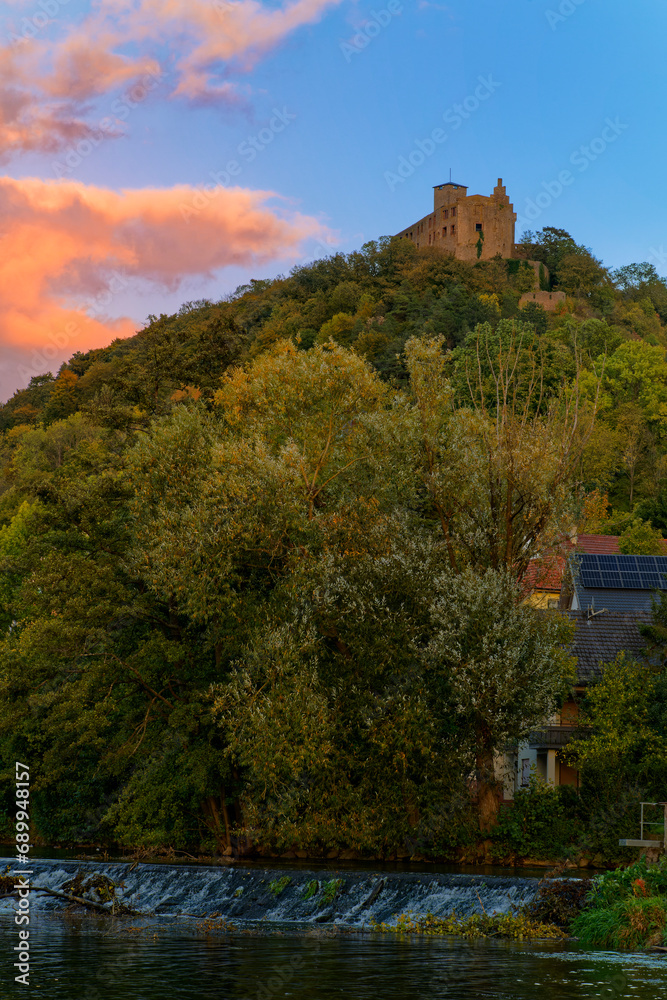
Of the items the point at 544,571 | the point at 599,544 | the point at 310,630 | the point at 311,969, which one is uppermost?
the point at 599,544

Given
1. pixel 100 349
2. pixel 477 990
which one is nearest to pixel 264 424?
pixel 477 990

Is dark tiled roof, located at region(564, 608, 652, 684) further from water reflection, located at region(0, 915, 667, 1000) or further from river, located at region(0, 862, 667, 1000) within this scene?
water reflection, located at region(0, 915, 667, 1000)

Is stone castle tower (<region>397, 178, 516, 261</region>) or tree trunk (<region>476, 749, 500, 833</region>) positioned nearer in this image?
tree trunk (<region>476, 749, 500, 833</region>)

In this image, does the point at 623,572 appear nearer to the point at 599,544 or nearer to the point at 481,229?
the point at 599,544

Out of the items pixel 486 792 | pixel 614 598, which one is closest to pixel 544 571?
pixel 486 792

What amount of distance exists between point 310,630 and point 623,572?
2390cm

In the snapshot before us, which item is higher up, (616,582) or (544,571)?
(616,582)

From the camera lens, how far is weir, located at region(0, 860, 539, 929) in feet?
81.4

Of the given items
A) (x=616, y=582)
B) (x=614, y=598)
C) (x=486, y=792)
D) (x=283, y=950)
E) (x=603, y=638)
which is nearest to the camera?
(x=283, y=950)

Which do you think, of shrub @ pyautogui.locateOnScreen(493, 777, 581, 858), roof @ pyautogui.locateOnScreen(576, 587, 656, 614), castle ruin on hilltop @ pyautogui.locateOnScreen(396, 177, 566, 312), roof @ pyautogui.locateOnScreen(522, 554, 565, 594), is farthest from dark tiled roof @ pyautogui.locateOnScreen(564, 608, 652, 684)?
castle ruin on hilltop @ pyautogui.locateOnScreen(396, 177, 566, 312)

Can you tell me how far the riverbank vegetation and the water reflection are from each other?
30.1 feet

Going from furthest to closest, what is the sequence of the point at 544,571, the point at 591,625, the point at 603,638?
1. the point at 591,625
2. the point at 603,638
3. the point at 544,571

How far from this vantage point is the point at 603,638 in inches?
1683

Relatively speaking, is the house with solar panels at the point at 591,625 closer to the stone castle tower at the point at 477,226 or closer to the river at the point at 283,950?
the river at the point at 283,950
